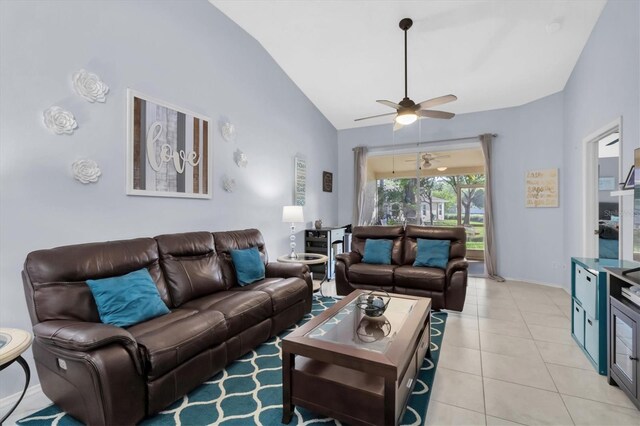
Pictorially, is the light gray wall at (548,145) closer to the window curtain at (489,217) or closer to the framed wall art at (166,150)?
the window curtain at (489,217)

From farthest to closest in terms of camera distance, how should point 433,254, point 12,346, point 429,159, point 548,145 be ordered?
point 429,159
point 548,145
point 433,254
point 12,346

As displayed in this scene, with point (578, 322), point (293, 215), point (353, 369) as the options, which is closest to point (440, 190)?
point (293, 215)

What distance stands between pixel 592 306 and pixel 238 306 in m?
2.84

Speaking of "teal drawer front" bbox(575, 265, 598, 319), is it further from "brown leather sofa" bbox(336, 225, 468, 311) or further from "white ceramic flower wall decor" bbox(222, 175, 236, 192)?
"white ceramic flower wall decor" bbox(222, 175, 236, 192)

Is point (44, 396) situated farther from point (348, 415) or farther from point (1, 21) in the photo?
point (1, 21)

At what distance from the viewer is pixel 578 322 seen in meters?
2.73

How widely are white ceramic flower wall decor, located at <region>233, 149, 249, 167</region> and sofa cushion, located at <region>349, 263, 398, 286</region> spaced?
2.03m

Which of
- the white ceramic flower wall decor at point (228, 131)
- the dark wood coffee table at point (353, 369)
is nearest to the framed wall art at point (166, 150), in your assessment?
the white ceramic flower wall decor at point (228, 131)

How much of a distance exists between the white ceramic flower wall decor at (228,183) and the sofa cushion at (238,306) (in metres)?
1.40

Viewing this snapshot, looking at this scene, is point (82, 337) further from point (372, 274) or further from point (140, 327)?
point (372, 274)

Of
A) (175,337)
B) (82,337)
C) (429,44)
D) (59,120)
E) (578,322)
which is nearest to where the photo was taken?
(82,337)

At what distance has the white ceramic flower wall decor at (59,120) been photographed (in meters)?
2.16

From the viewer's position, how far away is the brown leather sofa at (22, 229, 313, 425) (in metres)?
1.62

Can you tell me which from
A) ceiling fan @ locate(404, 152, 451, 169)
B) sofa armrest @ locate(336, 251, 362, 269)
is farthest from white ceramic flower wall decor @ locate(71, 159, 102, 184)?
ceiling fan @ locate(404, 152, 451, 169)
